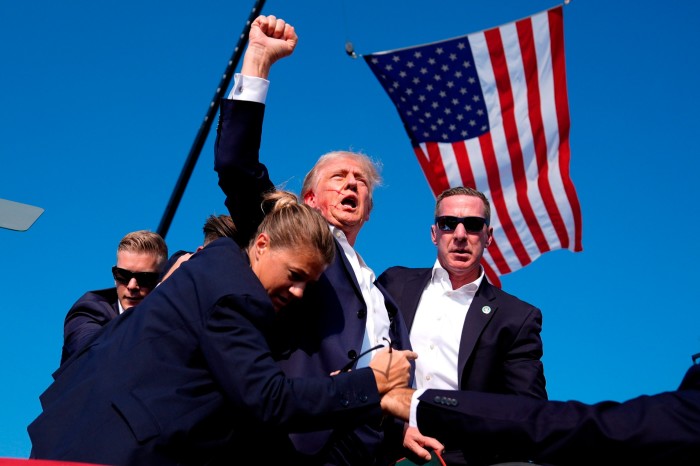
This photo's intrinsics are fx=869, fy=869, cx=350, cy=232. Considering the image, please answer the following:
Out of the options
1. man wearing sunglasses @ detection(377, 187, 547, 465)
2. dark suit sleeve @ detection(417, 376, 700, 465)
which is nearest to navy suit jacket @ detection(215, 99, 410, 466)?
dark suit sleeve @ detection(417, 376, 700, 465)

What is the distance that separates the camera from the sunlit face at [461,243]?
507 cm

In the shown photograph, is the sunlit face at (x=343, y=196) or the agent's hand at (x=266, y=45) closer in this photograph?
the agent's hand at (x=266, y=45)

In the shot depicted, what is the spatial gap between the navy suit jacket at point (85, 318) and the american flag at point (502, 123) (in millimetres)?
5523

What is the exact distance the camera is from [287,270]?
321 centimetres

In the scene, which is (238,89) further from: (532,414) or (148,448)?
(532,414)

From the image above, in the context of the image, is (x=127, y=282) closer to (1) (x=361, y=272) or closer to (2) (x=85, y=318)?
(2) (x=85, y=318)

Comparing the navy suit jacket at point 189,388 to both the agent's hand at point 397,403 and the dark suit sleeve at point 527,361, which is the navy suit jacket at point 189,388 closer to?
the agent's hand at point 397,403

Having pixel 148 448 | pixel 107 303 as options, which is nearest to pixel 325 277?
pixel 148 448

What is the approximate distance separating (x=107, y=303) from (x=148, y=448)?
8.60 feet

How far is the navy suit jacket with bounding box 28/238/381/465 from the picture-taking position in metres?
2.60

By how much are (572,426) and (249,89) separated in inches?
75.5

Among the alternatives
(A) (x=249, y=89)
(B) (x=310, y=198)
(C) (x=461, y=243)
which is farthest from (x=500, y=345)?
(A) (x=249, y=89)

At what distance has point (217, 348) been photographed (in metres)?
2.76

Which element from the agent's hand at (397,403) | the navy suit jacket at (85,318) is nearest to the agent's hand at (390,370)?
the agent's hand at (397,403)
